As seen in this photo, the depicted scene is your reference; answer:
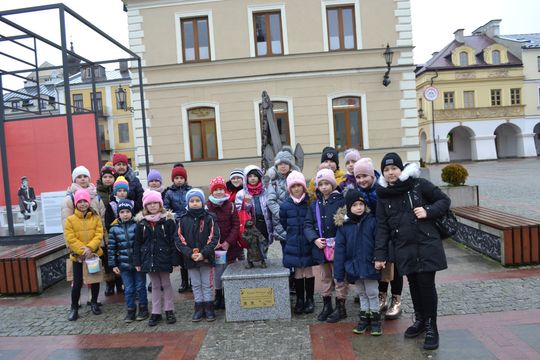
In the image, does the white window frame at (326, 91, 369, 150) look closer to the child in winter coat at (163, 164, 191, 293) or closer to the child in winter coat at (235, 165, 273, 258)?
the child in winter coat at (163, 164, 191, 293)

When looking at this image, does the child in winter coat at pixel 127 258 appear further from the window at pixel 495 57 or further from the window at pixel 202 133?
the window at pixel 495 57

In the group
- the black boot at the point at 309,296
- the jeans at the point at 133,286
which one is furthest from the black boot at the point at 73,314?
the black boot at the point at 309,296

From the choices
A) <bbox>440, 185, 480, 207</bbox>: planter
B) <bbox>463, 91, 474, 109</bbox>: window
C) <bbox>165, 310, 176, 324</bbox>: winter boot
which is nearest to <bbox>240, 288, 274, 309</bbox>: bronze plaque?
<bbox>165, 310, 176, 324</bbox>: winter boot

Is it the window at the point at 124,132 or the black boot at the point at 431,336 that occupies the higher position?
the window at the point at 124,132

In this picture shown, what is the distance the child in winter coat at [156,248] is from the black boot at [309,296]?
1521 millimetres

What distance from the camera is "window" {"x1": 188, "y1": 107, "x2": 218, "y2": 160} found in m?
16.5

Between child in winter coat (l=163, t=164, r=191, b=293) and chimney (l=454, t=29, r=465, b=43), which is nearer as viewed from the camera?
child in winter coat (l=163, t=164, r=191, b=293)

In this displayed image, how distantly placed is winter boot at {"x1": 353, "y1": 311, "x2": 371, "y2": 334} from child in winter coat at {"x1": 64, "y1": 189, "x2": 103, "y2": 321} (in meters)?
3.18

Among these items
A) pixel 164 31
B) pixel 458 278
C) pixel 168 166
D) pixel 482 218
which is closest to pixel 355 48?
pixel 164 31

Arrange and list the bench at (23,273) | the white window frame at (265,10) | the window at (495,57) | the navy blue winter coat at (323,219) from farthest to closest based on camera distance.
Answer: the window at (495,57) → the white window frame at (265,10) → the bench at (23,273) → the navy blue winter coat at (323,219)

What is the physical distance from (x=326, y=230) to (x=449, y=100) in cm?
4393

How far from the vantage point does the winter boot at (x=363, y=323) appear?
176 inches

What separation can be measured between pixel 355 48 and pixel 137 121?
8.45m

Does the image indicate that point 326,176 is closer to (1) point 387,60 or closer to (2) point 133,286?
(2) point 133,286
